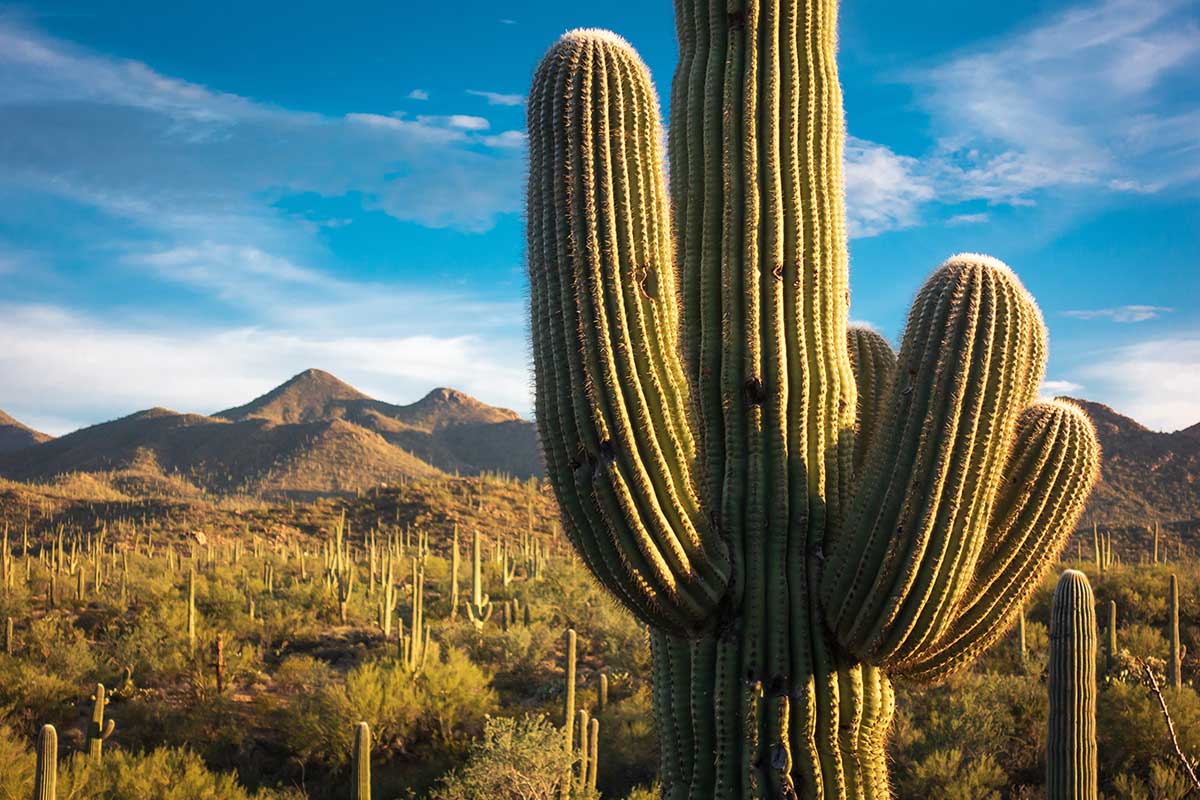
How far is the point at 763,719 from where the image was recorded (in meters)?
3.89

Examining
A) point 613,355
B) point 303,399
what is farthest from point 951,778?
point 303,399

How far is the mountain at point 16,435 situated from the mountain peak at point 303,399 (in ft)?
64.5

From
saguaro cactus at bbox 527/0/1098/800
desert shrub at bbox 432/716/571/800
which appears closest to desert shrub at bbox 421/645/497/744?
desert shrub at bbox 432/716/571/800

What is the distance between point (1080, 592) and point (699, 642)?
23.7 feet

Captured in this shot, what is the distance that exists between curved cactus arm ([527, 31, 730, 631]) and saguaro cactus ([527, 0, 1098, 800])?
0.01 m

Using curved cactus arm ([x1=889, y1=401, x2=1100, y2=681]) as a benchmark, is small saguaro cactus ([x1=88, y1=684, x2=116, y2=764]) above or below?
below

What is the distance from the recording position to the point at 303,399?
12650 cm

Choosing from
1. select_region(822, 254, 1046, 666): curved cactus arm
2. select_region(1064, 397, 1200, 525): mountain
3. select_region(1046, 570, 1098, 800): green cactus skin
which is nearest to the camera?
select_region(822, 254, 1046, 666): curved cactus arm

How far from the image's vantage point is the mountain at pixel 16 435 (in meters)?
113

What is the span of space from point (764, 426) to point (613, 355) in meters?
0.67

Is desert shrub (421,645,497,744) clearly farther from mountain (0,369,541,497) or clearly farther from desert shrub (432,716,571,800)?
mountain (0,369,541,497)

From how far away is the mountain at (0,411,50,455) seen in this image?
113 meters

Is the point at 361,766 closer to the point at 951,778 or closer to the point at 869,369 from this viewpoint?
the point at 951,778

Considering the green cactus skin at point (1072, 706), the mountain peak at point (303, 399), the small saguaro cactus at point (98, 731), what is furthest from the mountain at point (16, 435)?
the green cactus skin at point (1072, 706)
